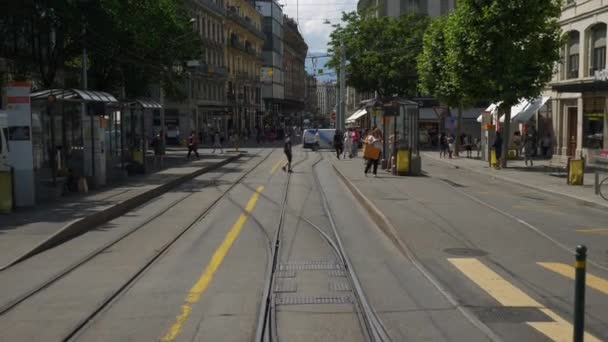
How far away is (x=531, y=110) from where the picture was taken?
4134cm

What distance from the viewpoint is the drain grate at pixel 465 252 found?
11062mm

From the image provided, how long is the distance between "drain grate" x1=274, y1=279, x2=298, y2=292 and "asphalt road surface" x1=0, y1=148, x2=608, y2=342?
0.03m

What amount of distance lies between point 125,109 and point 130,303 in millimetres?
19018

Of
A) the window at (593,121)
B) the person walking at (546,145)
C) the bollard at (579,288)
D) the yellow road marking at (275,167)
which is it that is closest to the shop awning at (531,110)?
the person walking at (546,145)

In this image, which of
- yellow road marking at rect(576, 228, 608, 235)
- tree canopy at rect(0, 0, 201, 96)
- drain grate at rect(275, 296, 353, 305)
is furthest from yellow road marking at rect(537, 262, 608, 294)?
tree canopy at rect(0, 0, 201, 96)

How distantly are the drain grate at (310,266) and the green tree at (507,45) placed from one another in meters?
23.8

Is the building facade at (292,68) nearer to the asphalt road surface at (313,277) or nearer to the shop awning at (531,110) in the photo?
the shop awning at (531,110)

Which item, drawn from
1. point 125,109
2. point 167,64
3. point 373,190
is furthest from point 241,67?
point 373,190

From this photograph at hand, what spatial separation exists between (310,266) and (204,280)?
174cm

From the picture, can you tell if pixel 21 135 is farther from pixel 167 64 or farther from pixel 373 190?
pixel 167 64

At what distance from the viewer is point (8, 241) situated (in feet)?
40.4

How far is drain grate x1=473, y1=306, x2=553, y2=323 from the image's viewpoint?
7.29 metres

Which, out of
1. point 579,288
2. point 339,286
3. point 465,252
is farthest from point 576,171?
point 579,288

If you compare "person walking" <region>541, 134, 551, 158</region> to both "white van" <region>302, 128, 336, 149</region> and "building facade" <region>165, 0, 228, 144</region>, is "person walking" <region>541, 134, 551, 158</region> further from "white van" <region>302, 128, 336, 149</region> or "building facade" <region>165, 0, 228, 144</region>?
"building facade" <region>165, 0, 228, 144</region>
